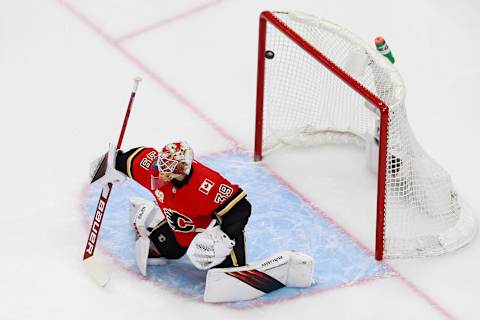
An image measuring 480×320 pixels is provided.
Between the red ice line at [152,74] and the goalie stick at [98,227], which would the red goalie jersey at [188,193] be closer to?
the goalie stick at [98,227]

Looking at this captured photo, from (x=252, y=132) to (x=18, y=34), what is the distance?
1.56 metres

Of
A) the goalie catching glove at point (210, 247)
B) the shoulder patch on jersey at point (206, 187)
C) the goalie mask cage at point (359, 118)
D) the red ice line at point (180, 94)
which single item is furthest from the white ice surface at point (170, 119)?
the shoulder patch on jersey at point (206, 187)

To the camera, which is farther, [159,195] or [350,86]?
[350,86]

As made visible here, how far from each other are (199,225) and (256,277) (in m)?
0.33

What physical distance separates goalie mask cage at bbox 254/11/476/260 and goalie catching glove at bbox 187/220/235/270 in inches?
28.6

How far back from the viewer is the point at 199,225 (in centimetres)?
626

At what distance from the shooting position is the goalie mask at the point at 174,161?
6031mm

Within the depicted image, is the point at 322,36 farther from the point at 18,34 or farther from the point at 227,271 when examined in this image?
the point at 18,34

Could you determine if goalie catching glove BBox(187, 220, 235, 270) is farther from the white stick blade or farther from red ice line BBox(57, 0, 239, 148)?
red ice line BBox(57, 0, 239, 148)

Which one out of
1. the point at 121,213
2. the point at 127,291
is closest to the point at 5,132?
the point at 121,213

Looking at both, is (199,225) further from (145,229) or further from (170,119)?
(170,119)

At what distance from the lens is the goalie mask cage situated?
6484mm

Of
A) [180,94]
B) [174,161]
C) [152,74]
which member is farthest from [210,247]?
[152,74]

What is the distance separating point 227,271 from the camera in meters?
6.23
